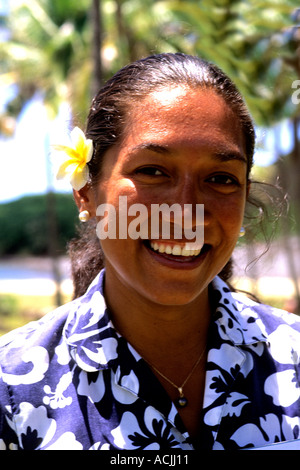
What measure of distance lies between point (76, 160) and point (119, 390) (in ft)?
2.44

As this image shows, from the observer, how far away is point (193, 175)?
72.6 inches

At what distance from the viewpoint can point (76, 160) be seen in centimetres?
216

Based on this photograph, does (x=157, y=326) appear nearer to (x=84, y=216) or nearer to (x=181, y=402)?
(x=181, y=402)

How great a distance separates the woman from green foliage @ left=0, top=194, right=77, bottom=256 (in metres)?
25.7

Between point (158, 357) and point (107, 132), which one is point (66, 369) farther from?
point (107, 132)

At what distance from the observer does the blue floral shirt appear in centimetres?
178

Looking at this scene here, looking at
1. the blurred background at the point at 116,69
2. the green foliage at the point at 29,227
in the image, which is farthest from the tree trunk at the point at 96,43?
the green foliage at the point at 29,227

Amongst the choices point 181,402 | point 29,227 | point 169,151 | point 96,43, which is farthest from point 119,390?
point 29,227

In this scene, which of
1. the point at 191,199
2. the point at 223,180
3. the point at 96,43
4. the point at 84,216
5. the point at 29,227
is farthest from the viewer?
the point at 29,227

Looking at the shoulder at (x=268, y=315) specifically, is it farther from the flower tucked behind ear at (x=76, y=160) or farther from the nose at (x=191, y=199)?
the flower tucked behind ear at (x=76, y=160)

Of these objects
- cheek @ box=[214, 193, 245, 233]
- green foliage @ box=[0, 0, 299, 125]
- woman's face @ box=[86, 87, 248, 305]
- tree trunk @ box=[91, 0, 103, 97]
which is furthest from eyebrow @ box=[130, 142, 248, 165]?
tree trunk @ box=[91, 0, 103, 97]
